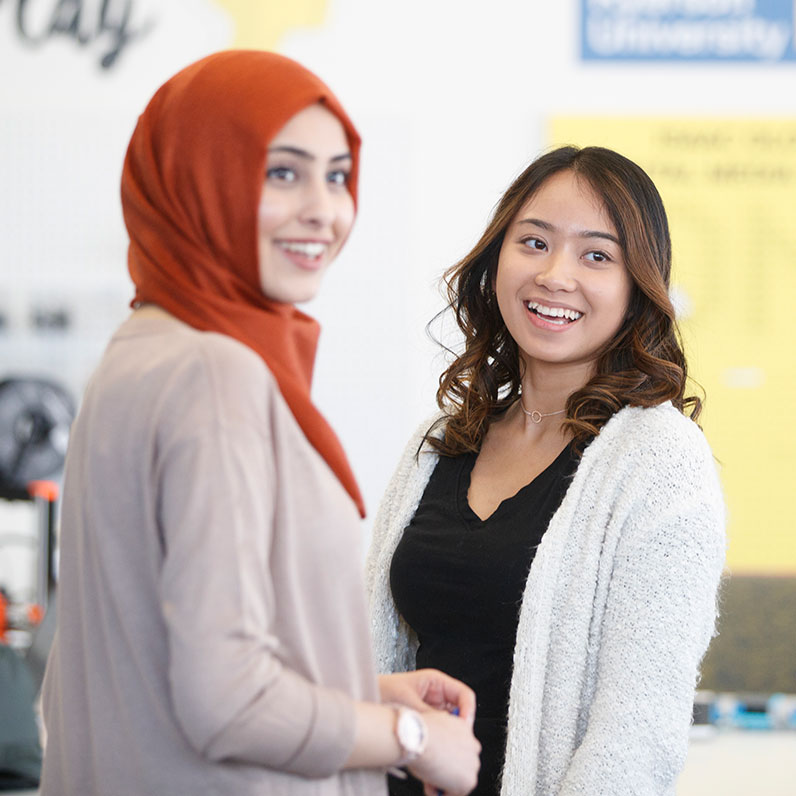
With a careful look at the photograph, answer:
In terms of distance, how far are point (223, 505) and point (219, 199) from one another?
27 centimetres

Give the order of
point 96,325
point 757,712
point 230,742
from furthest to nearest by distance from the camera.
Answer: point 96,325 → point 757,712 → point 230,742

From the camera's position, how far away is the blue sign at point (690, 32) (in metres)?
3.04

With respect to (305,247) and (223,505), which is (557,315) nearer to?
(305,247)

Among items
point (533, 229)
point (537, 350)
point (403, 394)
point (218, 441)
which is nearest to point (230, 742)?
point (218, 441)

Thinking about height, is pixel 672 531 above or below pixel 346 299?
below

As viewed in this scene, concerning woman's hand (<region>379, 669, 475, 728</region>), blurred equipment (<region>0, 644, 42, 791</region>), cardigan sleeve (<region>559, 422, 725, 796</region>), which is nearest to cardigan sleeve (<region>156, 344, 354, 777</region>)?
woman's hand (<region>379, 669, 475, 728</region>)

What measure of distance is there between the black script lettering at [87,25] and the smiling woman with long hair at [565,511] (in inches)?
66.2

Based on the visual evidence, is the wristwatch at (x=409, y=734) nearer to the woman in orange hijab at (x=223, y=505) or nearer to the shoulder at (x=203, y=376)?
the woman in orange hijab at (x=223, y=505)

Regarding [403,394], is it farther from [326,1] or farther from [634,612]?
[634,612]

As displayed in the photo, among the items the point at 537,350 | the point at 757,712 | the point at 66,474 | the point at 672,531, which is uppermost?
the point at 537,350

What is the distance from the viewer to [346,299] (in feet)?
10.1

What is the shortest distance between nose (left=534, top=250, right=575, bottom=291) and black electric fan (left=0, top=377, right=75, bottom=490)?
1.78m

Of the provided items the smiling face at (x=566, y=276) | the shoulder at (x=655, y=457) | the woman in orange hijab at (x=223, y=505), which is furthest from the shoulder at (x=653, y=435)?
the woman in orange hijab at (x=223, y=505)

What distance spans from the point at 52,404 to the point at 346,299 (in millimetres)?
898
